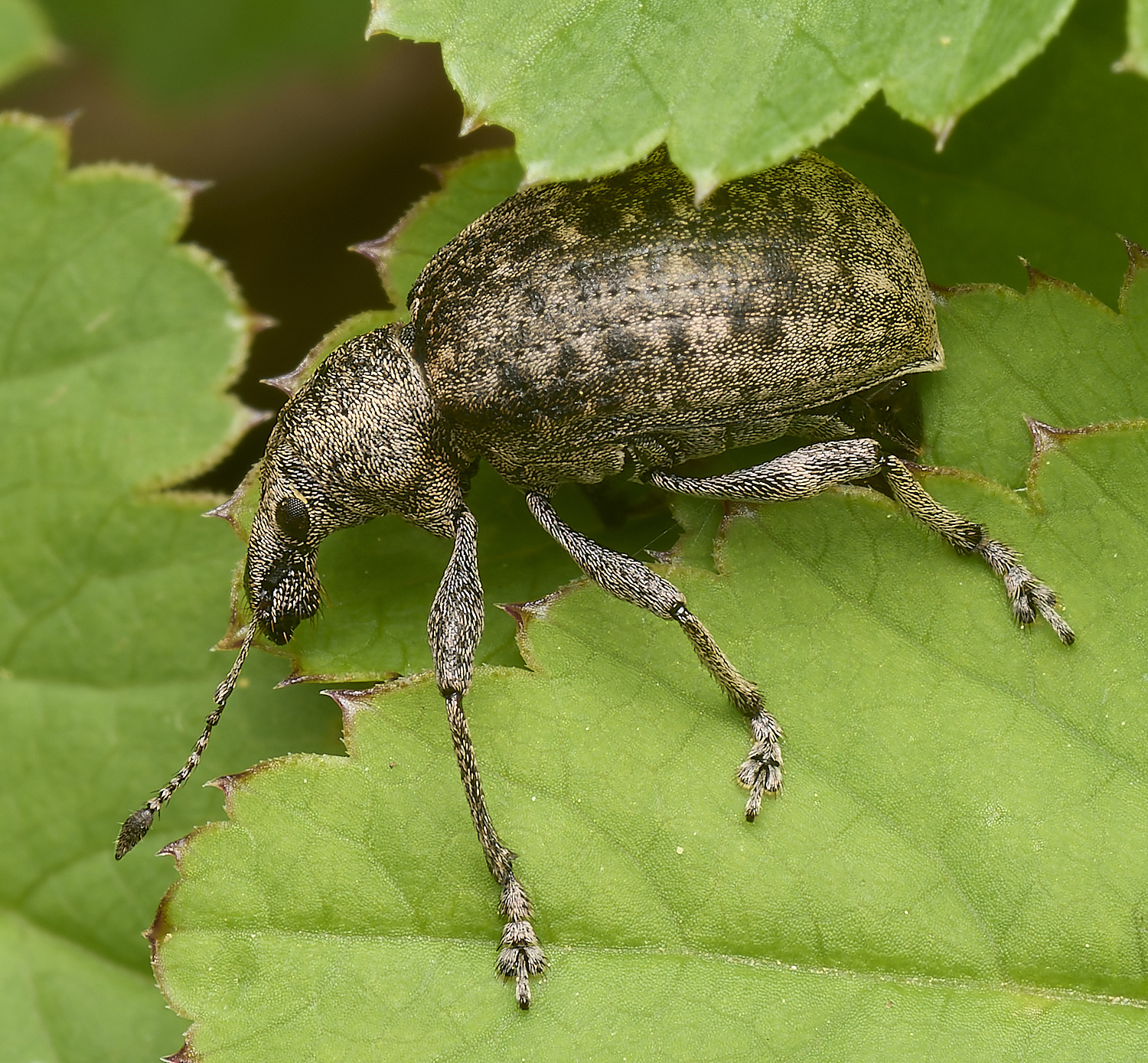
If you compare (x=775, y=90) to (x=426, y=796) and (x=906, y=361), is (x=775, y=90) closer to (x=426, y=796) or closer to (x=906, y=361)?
(x=906, y=361)

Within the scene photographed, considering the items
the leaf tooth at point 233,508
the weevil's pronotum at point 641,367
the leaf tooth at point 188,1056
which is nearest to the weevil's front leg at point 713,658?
the weevil's pronotum at point 641,367

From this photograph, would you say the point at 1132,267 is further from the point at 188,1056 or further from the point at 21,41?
the point at 21,41

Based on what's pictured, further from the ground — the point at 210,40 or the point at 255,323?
the point at 210,40

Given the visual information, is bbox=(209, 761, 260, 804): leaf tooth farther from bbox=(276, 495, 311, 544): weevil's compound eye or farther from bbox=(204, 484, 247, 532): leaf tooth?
bbox=(204, 484, 247, 532): leaf tooth

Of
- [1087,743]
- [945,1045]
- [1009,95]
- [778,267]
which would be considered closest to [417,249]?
[778,267]

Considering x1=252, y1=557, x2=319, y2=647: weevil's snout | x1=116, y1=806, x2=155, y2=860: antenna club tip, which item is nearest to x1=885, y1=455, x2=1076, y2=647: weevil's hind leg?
x1=252, y1=557, x2=319, y2=647: weevil's snout

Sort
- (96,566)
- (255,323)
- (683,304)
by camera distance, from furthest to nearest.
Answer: (96,566) < (255,323) < (683,304)

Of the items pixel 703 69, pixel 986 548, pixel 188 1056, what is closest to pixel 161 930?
pixel 188 1056
